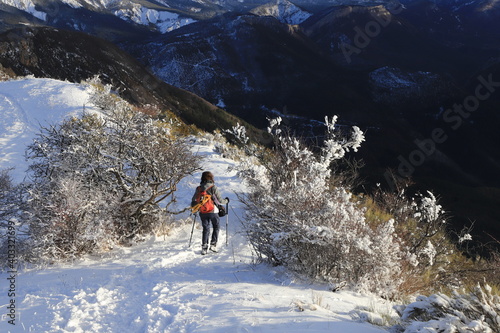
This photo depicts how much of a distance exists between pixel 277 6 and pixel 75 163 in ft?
531

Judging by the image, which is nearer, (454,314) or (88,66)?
(454,314)

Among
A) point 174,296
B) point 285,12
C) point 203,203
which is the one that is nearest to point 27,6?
point 285,12

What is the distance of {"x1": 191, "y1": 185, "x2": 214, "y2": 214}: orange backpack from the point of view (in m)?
5.44

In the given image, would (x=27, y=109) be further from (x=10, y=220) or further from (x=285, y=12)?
(x=285, y=12)

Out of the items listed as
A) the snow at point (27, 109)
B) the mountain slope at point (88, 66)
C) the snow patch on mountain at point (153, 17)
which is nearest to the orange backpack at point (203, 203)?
the snow at point (27, 109)

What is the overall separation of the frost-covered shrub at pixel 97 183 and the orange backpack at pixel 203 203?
2.58 feet

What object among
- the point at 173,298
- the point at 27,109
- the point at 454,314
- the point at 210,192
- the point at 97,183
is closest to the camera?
the point at 454,314

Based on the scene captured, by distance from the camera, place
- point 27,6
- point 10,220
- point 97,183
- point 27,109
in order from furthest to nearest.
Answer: point 27,6 < point 27,109 < point 97,183 < point 10,220

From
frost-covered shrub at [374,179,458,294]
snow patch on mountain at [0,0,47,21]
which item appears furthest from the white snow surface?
snow patch on mountain at [0,0,47,21]

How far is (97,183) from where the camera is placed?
605 centimetres

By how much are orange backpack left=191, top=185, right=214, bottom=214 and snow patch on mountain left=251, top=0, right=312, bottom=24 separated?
14883 centimetres

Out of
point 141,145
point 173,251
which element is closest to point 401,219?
point 173,251

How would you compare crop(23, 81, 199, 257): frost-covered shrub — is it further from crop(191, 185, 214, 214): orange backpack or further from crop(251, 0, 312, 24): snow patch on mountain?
crop(251, 0, 312, 24): snow patch on mountain

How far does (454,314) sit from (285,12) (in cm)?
16383
